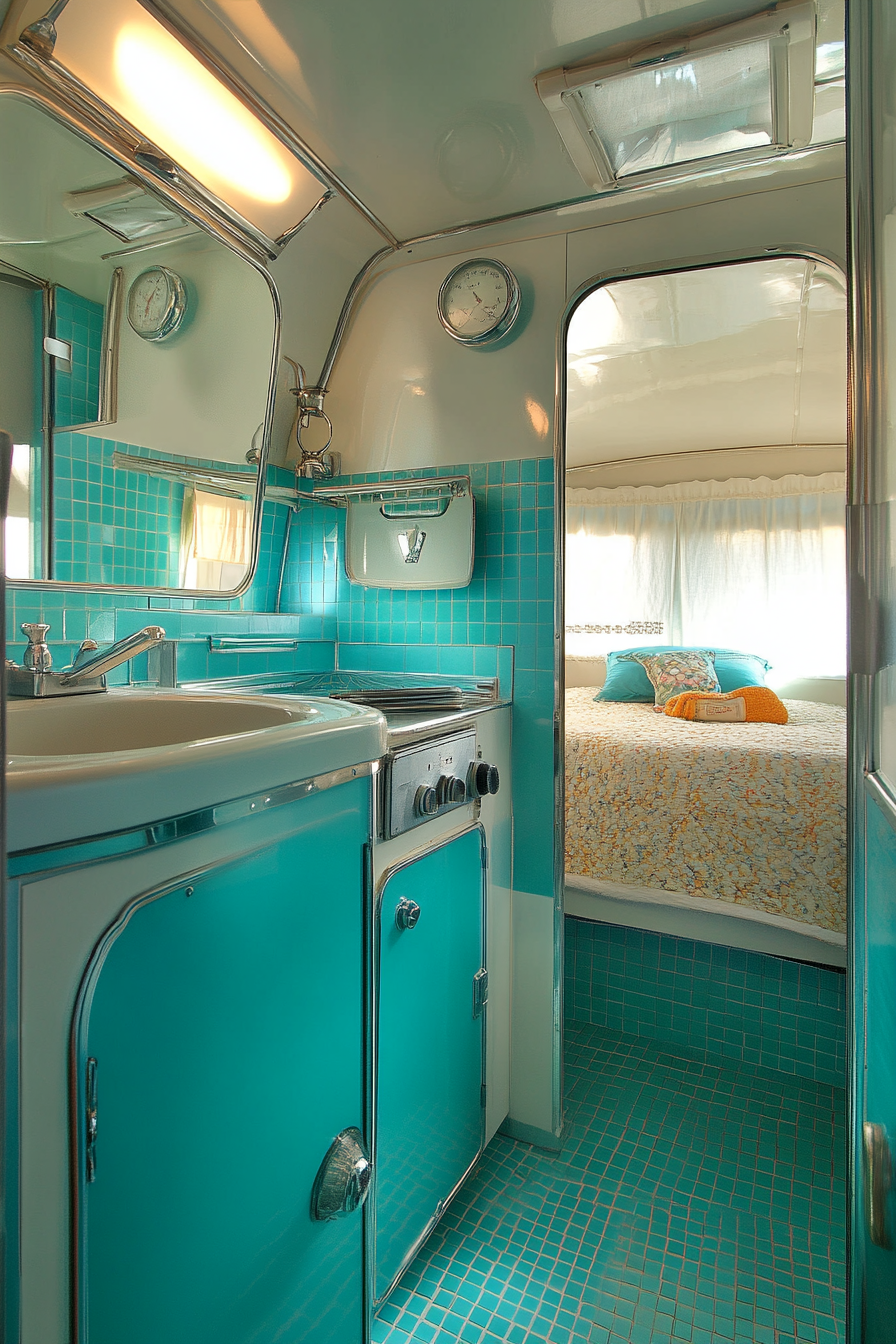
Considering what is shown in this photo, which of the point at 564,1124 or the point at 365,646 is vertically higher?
the point at 365,646

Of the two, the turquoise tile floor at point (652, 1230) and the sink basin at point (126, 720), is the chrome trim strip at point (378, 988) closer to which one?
the turquoise tile floor at point (652, 1230)

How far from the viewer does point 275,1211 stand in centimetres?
97

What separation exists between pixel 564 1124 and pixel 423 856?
1.09 meters

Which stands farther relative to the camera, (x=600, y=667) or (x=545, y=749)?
(x=600, y=667)

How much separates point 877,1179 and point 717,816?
5.75 ft

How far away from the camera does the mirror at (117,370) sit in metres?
1.29

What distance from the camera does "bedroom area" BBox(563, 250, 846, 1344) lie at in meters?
1.70

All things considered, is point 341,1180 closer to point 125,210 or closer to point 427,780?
point 427,780

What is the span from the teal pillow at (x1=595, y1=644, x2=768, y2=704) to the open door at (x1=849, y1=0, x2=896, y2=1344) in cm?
303

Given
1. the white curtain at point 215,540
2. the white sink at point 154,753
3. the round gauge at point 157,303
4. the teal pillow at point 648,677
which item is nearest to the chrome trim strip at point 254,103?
the round gauge at point 157,303

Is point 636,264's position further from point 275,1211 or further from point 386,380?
point 275,1211

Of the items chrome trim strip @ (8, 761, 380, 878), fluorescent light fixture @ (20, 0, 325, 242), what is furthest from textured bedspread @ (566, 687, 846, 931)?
fluorescent light fixture @ (20, 0, 325, 242)

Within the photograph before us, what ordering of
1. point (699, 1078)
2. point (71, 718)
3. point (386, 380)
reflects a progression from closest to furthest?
point (71, 718)
point (386, 380)
point (699, 1078)

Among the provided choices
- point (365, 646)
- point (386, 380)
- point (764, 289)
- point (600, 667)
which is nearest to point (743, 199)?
point (386, 380)
